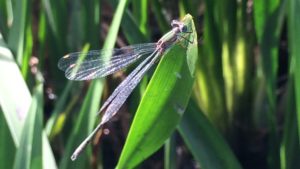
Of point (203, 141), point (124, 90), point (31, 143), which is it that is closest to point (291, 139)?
point (203, 141)

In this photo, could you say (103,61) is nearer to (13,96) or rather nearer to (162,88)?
(13,96)

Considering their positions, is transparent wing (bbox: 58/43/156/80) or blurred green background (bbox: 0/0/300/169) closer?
blurred green background (bbox: 0/0/300/169)

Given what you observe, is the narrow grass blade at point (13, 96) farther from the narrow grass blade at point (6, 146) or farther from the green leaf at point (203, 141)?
the green leaf at point (203, 141)

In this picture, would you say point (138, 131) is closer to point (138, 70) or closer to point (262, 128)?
point (138, 70)

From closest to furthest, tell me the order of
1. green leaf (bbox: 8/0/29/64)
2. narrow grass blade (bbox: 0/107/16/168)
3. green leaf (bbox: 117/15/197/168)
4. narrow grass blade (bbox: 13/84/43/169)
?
green leaf (bbox: 117/15/197/168) < narrow grass blade (bbox: 13/84/43/169) < narrow grass blade (bbox: 0/107/16/168) < green leaf (bbox: 8/0/29/64)

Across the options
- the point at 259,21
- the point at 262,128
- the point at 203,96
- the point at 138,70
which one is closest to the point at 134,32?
the point at 138,70

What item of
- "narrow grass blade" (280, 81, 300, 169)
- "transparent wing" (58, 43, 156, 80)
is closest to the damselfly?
"transparent wing" (58, 43, 156, 80)

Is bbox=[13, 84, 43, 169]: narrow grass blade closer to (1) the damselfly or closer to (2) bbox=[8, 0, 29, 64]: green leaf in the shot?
(1) the damselfly
